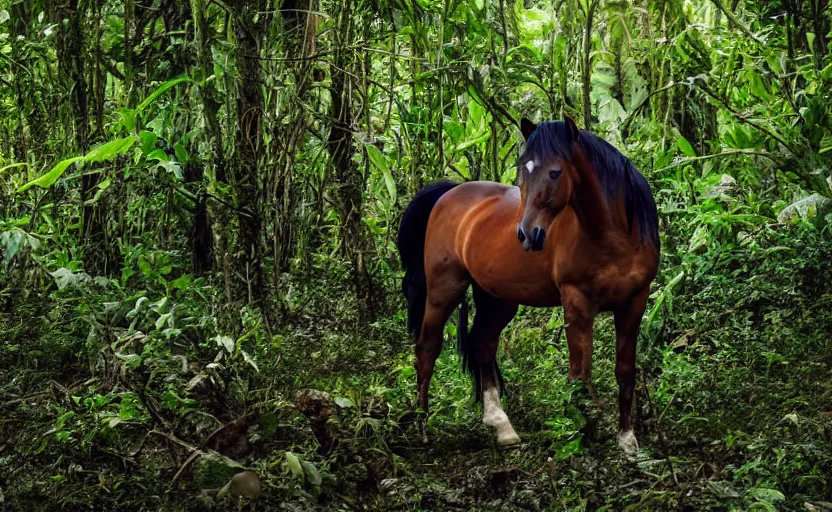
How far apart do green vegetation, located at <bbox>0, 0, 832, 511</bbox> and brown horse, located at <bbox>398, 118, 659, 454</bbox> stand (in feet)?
0.93

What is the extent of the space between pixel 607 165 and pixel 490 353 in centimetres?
156

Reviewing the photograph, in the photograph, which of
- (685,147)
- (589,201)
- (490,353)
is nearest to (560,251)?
(589,201)

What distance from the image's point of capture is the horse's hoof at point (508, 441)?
5.00m

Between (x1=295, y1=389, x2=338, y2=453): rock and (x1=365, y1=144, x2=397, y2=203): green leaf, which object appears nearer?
(x1=295, y1=389, x2=338, y2=453): rock

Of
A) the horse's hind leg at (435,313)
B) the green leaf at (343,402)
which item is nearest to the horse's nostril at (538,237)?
the green leaf at (343,402)

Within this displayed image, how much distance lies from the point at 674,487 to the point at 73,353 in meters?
3.74

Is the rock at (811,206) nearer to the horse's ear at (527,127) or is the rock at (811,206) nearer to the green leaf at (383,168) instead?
the horse's ear at (527,127)

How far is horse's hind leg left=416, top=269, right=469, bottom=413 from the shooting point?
5621mm

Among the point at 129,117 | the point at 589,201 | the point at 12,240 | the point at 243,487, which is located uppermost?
the point at 129,117

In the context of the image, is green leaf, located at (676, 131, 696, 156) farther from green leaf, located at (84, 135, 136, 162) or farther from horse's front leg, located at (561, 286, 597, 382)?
green leaf, located at (84, 135, 136, 162)

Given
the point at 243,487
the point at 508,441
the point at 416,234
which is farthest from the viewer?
the point at 416,234

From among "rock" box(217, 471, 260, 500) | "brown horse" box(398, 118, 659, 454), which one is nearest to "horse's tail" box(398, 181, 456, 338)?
"brown horse" box(398, 118, 659, 454)

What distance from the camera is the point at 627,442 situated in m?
4.55

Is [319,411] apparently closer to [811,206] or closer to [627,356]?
[627,356]
